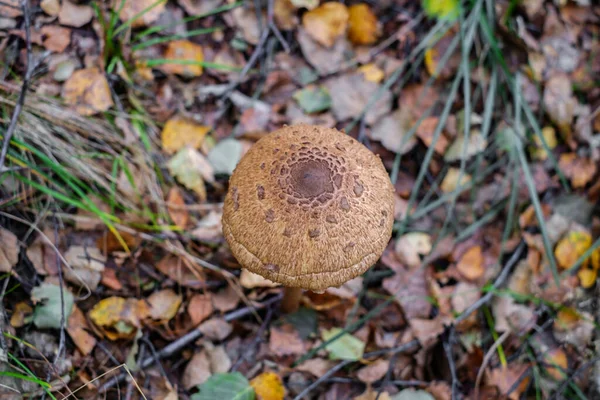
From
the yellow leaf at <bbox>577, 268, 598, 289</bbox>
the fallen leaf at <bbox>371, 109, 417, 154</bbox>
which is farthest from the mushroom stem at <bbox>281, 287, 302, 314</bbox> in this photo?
the yellow leaf at <bbox>577, 268, 598, 289</bbox>

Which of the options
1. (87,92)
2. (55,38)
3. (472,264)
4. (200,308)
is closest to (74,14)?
(55,38)

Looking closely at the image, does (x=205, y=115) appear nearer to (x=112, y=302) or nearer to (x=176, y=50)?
(x=176, y=50)

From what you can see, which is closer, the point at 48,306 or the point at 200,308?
the point at 48,306

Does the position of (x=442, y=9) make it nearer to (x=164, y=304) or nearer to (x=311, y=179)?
(x=311, y=179)

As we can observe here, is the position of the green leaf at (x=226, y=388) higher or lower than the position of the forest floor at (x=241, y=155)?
lower

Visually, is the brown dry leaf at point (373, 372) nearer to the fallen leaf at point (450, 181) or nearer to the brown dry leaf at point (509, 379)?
the brown dry leaf at point (509, 379)

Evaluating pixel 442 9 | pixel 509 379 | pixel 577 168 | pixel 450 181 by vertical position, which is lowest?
pixel 509 379

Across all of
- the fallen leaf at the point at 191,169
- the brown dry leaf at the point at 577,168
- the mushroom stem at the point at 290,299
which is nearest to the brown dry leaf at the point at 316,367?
the mushroom stem at the point at 290,299
